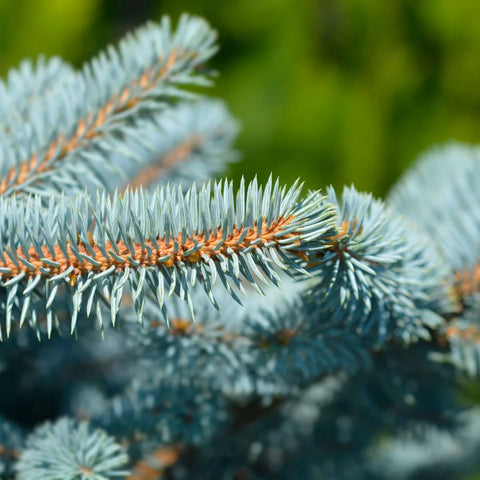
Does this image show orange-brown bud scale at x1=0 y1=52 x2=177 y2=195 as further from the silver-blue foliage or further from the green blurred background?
the green blurred background

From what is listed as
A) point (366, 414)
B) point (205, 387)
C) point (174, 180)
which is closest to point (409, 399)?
point (366, 414)

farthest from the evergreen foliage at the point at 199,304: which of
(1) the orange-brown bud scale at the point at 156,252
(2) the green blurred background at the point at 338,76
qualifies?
(2) the green blurred background at the point at 338,76

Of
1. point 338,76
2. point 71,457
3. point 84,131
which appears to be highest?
point 338,76

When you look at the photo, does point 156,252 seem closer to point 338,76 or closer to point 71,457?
point 71,457

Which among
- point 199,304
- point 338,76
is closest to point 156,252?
point 199,304

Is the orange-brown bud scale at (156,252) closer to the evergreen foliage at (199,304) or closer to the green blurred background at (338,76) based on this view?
the evergreen foliage at (199,304)

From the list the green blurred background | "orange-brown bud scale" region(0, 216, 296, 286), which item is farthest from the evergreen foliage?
the green blurred background
